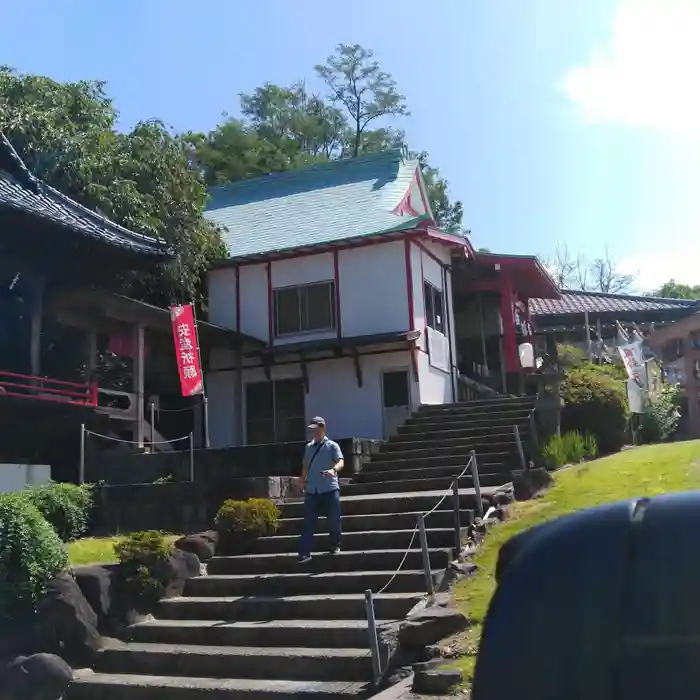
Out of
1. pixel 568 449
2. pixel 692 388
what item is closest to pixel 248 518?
pixel 568 449

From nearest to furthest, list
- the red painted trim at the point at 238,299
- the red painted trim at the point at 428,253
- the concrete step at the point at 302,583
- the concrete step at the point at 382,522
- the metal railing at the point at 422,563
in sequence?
1. the metal railing at the point at 422,563
2. the concrete step at the point at 302,583
3. the concrete step at the point at 382,522
4. the red painted trim at the point at 428,253
5. the red painted trim at the point at 238,299

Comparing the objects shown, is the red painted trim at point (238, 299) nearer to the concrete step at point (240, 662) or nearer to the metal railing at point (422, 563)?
the metal railing at point (422, 563)

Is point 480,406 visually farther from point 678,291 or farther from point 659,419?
point 678,291

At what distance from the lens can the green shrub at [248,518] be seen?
1147 cm

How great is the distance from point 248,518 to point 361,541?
62.8 inches

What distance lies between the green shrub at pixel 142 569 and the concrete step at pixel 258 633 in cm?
32

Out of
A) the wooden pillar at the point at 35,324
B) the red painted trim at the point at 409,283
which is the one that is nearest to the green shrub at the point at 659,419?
the red painted trim at the point at 409,283

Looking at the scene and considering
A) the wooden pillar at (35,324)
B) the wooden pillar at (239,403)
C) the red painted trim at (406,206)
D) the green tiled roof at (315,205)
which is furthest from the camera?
the red painted trim at (406,206)

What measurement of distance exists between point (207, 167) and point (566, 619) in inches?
1546

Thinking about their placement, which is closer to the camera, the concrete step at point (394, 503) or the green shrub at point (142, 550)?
the green shrub at point (142, 550)

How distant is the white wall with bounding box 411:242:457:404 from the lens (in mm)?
19711

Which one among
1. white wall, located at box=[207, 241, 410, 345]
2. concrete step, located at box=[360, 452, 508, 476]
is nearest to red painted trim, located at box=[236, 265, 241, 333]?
white wall, located at box=[207, 241, 410, 345]

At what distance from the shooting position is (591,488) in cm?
1204

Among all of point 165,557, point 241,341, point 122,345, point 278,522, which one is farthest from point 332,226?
point 165,557
